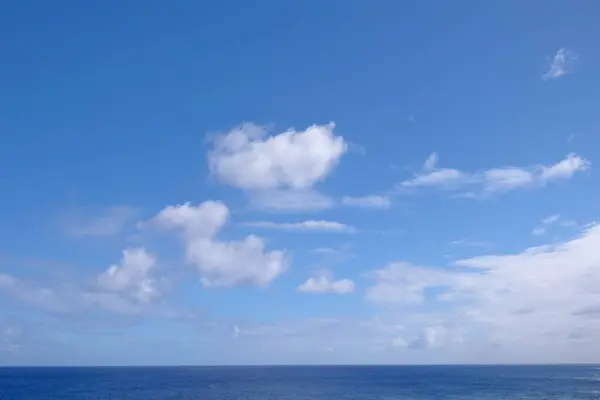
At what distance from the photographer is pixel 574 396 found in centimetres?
15250

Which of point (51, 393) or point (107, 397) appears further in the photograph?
point (51, 393)

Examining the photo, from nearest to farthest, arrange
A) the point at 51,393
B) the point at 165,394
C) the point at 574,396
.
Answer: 1. the point at 574,396
2. the point at 165,394
3. the point at 51,393

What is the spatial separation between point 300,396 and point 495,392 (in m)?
60.4

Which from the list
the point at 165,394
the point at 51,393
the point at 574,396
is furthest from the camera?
the point at 51,393

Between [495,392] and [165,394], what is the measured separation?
100 meters

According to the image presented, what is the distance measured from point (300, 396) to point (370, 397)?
20.4 m

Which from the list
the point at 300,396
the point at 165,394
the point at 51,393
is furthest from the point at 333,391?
the point at 51,393

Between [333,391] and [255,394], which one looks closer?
[255,394]

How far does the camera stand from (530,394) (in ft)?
523

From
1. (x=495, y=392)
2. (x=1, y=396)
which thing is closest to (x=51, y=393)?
(x=1, y=396)

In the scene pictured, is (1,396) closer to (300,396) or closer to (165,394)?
(165,394)

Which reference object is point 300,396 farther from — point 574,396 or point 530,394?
point 574,396

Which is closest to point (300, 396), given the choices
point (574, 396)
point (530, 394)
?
point (530, 394)

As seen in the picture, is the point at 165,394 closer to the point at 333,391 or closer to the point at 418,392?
the point at 333,391
